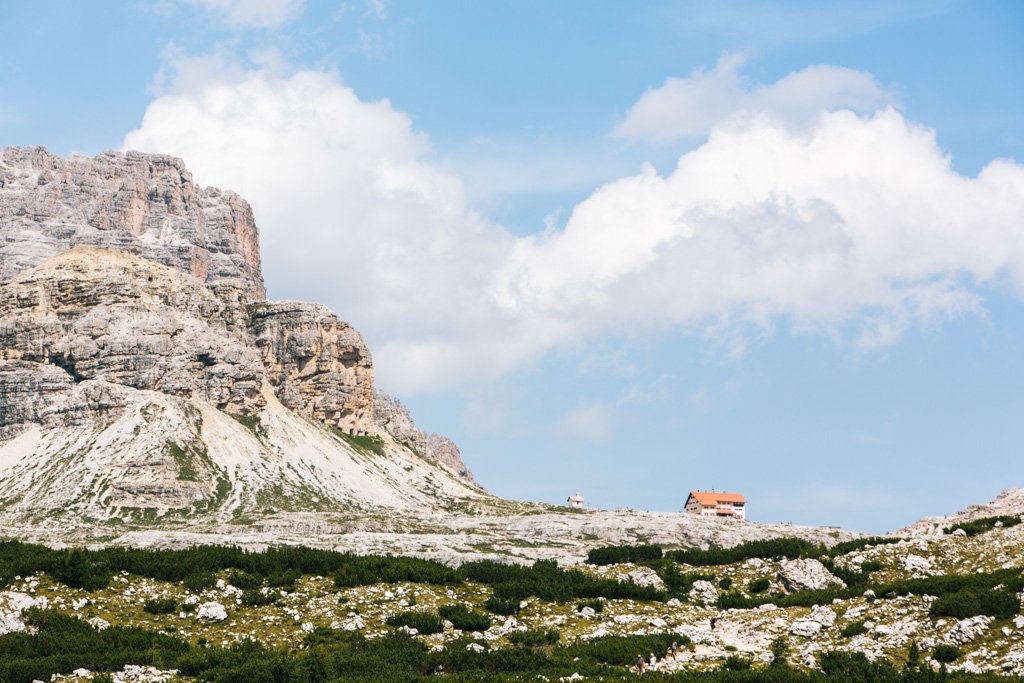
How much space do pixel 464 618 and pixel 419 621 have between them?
7.58ft

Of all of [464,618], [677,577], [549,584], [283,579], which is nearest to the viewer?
[464,618]

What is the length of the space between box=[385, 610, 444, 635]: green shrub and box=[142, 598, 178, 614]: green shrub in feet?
36.5

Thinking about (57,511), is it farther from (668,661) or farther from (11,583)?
(668,661)

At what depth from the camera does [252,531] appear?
14638 cm

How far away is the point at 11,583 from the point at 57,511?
109761 mm

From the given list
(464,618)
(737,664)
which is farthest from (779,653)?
(464,618)

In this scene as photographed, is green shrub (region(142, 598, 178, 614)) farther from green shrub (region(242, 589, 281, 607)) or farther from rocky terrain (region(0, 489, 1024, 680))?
green shrub (region(242, 589, 281, 607))

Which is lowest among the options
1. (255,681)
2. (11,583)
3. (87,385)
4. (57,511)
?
(255,681)

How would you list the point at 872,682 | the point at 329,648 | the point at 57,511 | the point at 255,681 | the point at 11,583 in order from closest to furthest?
the point at 872,682 < the point at 255,681 < the point at 329,648 < the point at 11,583 < the point at 57,511

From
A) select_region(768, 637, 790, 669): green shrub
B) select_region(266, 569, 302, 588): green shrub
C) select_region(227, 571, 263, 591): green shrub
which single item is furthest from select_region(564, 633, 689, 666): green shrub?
select_region(227, 571, 263, 591): green shrub

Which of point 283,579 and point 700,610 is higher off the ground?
point 283,579

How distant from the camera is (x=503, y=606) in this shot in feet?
192

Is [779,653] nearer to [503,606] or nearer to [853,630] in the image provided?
[853,630]

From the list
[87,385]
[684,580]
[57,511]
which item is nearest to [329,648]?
[684,580]
